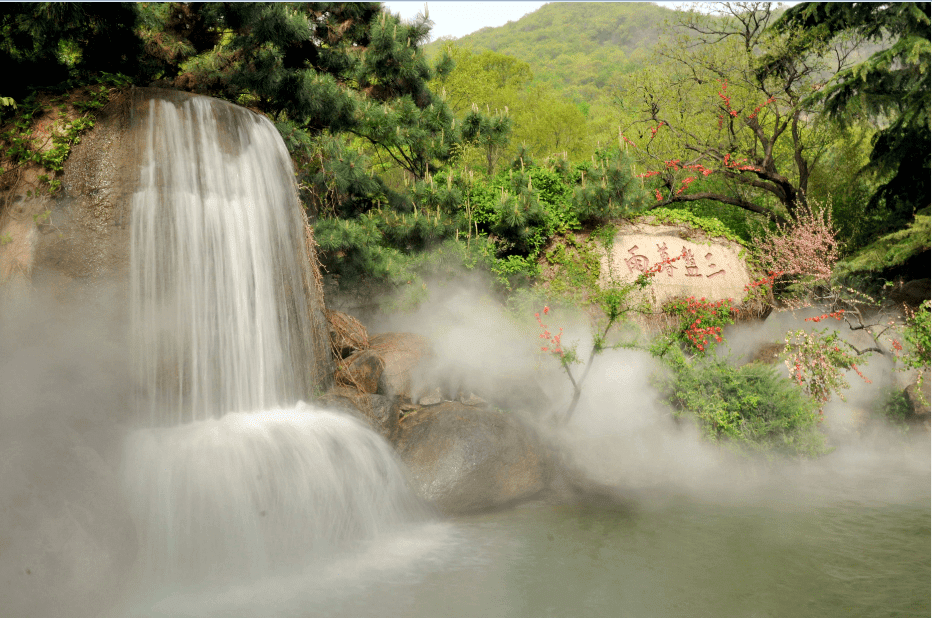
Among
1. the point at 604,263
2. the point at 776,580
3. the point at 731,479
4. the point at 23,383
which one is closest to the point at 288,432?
the point at 23,383

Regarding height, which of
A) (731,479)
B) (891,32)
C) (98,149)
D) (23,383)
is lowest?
(731,479)

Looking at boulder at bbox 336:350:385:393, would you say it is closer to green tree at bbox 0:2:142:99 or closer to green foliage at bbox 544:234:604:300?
green foliage at bbox 544:234:604:300

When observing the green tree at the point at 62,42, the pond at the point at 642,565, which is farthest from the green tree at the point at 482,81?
the pond at the point at 642,565

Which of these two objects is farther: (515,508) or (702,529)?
(515,508)

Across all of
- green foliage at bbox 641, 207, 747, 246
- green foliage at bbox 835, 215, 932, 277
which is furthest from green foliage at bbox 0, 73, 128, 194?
green foliage at bbox 835, 215, 932, 277

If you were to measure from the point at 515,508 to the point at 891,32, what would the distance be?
41.3 ft

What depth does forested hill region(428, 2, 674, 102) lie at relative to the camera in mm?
45438

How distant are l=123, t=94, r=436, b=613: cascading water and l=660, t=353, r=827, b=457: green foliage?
4.02 meters

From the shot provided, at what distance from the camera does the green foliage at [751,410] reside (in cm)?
802

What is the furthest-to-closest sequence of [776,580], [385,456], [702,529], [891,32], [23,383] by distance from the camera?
1. [891,32]
2. [385,456]
3. [702,529]
4. [23,383]
5. [776,580]

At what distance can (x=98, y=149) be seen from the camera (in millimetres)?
6438

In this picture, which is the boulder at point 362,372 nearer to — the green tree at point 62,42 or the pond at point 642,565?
the pond at point 642,565

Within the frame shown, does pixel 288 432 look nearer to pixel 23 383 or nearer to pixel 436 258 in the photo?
pixel 23 383

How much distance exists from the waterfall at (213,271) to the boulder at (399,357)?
3.40 ft
